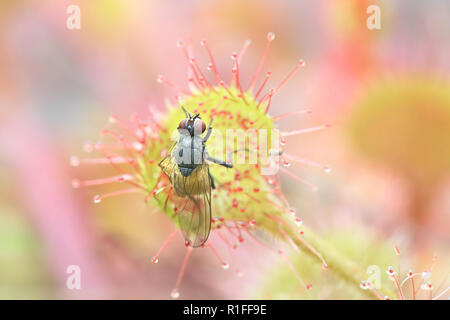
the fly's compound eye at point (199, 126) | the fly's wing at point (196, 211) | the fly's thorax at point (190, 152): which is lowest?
the fly's wing at point (196, 211)

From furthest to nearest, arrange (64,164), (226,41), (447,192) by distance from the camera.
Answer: (226,41) < (64,164) < (447,192)

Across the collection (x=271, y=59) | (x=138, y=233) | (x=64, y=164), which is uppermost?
(x=271, y=59)

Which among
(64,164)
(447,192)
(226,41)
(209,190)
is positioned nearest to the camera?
(209,190)

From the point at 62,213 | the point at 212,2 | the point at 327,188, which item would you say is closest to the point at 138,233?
the point at 62,213

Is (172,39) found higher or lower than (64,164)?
higher

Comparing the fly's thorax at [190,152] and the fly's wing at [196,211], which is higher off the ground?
the fly's thorax at [190,152]

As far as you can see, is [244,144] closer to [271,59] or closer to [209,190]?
[209,190]
